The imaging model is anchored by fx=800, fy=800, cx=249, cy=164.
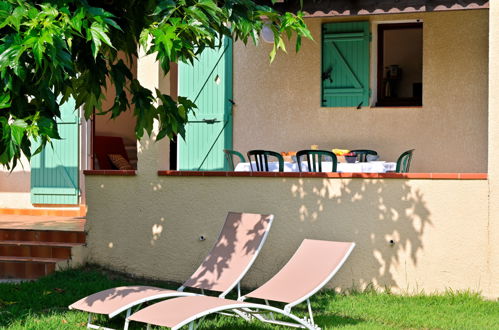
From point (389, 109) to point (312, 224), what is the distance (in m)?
2.93

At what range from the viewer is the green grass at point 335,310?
19.9ft

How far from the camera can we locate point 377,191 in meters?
7.36

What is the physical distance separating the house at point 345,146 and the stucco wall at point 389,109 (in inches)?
0.5

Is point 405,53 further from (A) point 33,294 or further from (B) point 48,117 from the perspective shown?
(B) point 48,117

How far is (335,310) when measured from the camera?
6688 millimetres

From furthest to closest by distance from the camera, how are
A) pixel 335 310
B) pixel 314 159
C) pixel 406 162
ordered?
1. pixel 406 162
2. pixel 314 159
3. pixel 335 310

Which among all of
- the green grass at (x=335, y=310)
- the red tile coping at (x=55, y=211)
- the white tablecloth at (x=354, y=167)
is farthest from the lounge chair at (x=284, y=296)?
the red tile coping at (x=55, y=211)

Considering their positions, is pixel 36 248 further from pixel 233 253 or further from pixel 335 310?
pixel 335 310

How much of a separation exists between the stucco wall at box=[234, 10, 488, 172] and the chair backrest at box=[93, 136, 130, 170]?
8.22ft

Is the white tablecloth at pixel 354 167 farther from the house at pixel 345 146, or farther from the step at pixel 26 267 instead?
the step at pixel 26 267

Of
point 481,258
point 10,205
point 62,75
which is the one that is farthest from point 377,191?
point 10,205

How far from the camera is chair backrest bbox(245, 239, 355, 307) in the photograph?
587cm

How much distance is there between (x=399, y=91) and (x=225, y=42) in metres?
2.55

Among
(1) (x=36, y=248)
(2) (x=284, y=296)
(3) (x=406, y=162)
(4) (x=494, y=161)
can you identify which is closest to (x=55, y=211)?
(1) (x=36, y=248)
